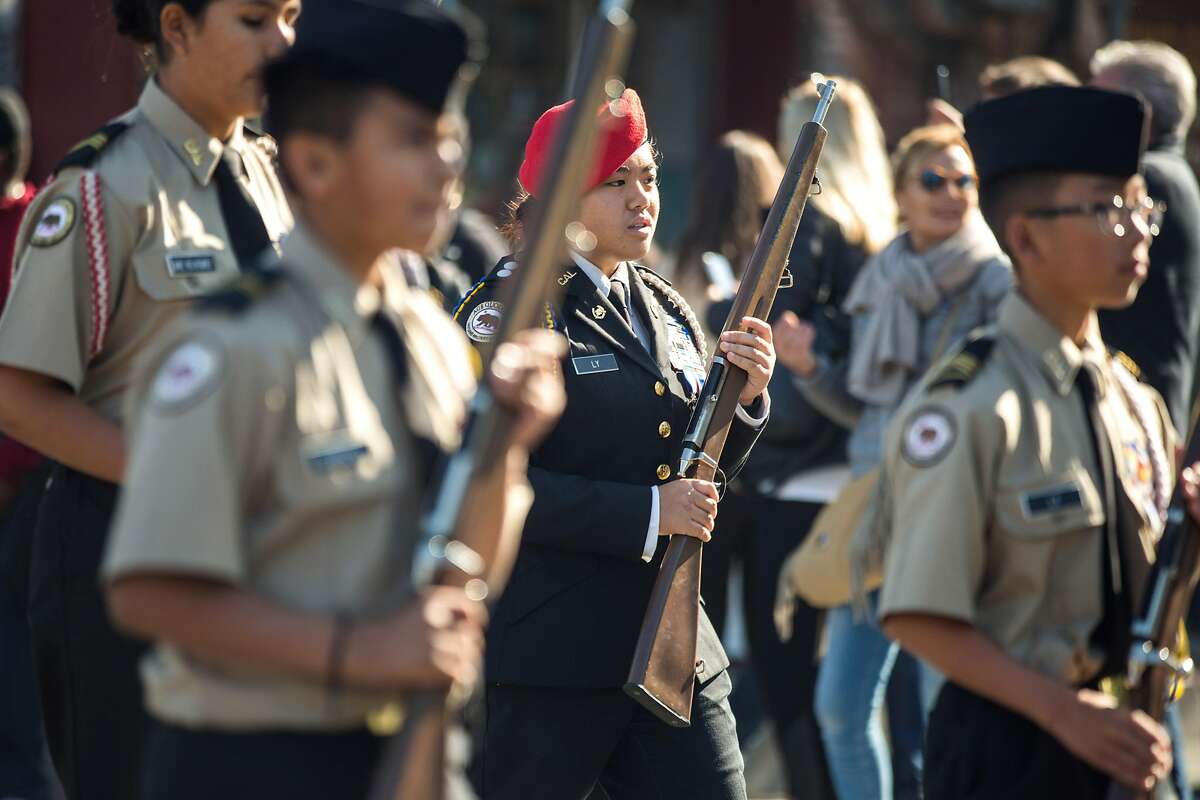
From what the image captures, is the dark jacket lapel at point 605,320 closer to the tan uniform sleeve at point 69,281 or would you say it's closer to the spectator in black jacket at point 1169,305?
the tan uniform sleeve at point 69,281

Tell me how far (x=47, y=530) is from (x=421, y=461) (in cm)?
126

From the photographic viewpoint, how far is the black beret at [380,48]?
2.58 meters

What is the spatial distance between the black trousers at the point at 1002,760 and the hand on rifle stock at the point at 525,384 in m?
0.95

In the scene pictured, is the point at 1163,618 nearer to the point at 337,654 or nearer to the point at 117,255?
the point at 337,654

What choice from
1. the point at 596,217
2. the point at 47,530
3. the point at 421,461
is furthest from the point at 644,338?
the point at 421,461


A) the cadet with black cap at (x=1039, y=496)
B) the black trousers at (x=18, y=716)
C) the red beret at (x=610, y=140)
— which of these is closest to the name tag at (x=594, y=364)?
the red beret at (x=610, y=140)

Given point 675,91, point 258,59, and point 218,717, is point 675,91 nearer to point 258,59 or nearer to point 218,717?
point 258,59

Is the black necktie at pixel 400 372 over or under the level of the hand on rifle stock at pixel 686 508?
over

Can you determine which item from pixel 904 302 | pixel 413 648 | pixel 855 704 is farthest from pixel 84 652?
pixel 904 302

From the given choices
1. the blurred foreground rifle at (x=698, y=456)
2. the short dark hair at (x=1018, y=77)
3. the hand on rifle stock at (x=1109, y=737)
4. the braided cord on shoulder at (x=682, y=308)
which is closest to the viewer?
the hand on rifle stock at (x=1109, y=737)

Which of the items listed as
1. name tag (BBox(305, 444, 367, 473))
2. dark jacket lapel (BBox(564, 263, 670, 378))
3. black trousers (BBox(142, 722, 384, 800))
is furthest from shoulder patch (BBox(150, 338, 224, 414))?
dark jacket lapel (BBox(564, 263, 670, 378))

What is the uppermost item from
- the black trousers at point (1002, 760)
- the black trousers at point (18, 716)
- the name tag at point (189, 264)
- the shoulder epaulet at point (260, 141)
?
the black trousers at point (1002, 760)

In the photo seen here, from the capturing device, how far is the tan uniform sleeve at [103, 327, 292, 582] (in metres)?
2.42

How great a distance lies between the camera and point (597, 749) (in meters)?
3.93
